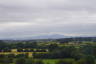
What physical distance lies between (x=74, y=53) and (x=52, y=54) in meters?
5.11

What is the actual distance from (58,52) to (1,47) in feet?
86.1

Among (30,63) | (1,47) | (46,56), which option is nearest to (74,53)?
(46,56)

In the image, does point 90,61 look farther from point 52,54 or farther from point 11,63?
point 52,54

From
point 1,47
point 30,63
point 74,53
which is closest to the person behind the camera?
point 30,63

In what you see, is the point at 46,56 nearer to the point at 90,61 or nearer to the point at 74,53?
the point at 74,53

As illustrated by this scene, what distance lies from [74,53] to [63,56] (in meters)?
2.97

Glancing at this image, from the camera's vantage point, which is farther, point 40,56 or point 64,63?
point 40,56

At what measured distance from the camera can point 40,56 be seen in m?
48.8

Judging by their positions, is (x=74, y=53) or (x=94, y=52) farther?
(x=94, y=52)

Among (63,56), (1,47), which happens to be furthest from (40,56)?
(1,47)

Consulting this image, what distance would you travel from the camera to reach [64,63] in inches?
1446

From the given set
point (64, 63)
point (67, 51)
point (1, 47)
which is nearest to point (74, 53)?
point (67, 51)

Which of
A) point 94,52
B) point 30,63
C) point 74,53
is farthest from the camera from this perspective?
point 94,52

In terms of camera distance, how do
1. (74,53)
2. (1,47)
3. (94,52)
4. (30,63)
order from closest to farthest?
1. (30,63)
2. (74,53)
3. (94,52)
4. (1,47)
